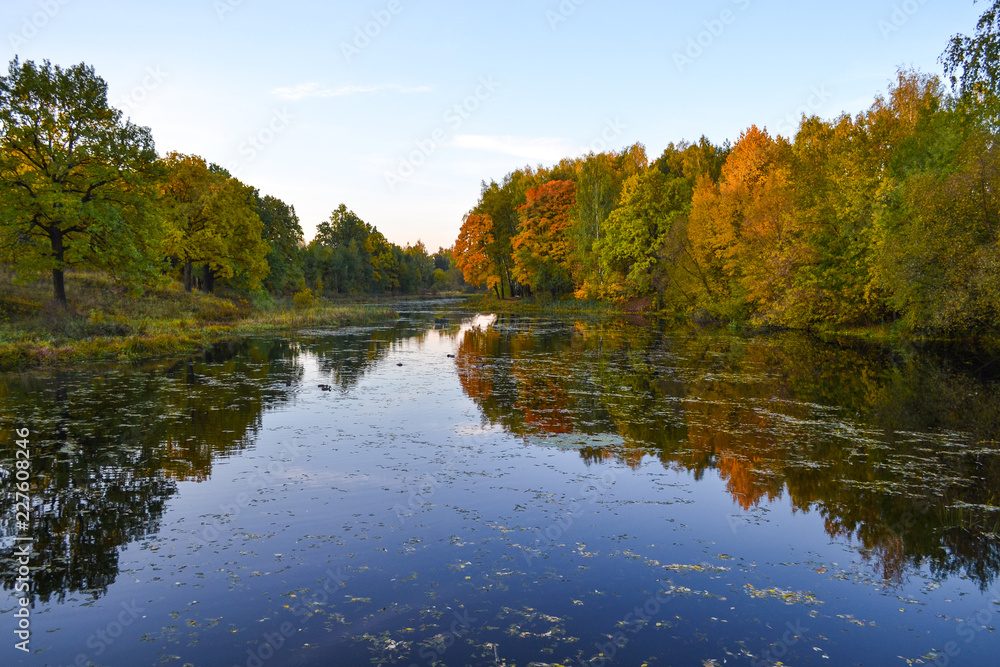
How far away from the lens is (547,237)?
67750mm

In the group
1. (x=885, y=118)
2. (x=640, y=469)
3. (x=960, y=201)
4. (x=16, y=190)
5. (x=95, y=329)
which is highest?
(x=885, y=118)

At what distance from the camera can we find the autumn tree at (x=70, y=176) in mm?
25922

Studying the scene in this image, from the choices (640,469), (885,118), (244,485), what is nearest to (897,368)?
(640,469)

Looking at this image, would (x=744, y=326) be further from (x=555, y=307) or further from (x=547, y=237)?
(x=547, y=237)

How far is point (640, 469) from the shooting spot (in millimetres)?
10680

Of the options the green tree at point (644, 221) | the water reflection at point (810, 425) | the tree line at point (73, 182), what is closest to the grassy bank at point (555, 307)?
the green tree at point (644, 221)

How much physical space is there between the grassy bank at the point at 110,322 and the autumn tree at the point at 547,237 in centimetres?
3030

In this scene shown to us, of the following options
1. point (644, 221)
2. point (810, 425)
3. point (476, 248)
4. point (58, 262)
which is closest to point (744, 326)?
point (644, 221)

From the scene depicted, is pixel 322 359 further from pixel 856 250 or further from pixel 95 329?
pixel 856 250

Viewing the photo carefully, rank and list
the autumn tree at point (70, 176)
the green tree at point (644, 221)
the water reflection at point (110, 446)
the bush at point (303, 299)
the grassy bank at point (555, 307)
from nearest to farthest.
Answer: the water reflection at point (110, 446) < the autumn tree at point (70, 176) < the green tree at point (644, 221) < the bush at point (303, 299) < the grassy bank at point (555, 307)

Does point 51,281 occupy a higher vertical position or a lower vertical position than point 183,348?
higher

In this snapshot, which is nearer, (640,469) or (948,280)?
(640,469)

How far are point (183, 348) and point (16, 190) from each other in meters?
10.2

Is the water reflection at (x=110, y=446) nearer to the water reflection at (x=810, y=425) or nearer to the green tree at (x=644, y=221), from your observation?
the water reflection at (x=810, y=425)
